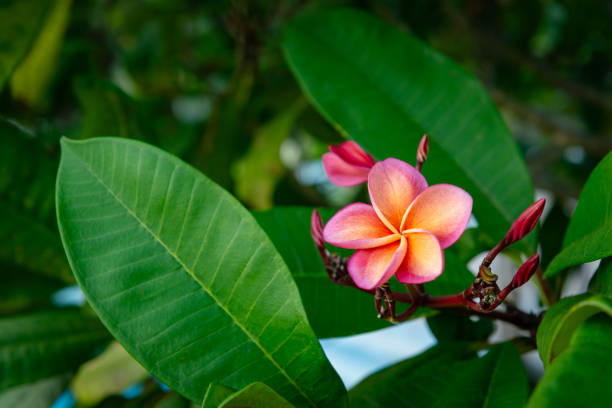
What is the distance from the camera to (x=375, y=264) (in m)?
0.37

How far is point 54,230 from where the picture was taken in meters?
0.76

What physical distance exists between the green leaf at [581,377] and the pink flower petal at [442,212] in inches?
4.1

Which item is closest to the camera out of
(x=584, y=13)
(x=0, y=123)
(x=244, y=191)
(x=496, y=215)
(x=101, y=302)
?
(x=101, y=302)

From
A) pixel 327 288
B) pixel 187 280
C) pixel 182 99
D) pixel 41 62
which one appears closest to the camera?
pixel 187 280

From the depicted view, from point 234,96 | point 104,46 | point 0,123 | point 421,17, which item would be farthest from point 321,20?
point 104,46

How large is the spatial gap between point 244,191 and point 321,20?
41 cm

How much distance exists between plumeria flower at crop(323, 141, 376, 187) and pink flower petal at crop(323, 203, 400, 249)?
0.11 m

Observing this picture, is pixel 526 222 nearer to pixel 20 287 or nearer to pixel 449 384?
pixel 449 384

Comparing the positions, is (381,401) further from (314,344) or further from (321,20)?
(321,20)

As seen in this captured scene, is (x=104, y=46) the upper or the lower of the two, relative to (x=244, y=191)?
upper

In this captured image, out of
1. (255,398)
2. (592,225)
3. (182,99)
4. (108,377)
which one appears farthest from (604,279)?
(182,99)

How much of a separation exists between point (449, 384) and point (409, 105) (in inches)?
14.9

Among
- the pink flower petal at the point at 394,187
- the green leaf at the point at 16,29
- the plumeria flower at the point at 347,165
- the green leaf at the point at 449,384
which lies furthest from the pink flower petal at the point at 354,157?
the green leaf at the point at 16,29

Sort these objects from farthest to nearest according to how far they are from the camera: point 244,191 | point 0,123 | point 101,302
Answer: point 244,191 < point 0,123 < point 101,302
